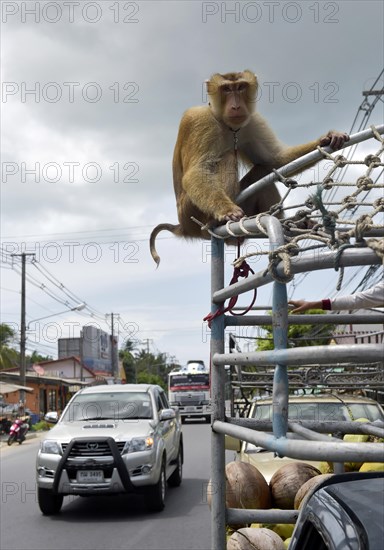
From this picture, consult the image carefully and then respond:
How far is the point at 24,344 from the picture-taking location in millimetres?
30875

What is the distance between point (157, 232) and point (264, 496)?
2.00 m

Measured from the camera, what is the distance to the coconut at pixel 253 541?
293 cm

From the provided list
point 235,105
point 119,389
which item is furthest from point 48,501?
point 235,105

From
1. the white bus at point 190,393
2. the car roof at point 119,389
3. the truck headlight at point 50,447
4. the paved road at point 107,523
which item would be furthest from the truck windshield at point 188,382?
the truck headlight at point 50,447

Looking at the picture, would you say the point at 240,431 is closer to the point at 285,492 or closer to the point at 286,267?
the point at 286,267

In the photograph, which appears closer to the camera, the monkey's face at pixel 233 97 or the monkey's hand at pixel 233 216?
the monkey's hand at pixel 233 216

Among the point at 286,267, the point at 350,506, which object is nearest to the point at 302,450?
the point at 350,506

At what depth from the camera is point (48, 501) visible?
875 cm

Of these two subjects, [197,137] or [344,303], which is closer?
[344,303]

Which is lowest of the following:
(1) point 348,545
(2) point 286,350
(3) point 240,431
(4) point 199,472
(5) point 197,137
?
(4) point 199,472

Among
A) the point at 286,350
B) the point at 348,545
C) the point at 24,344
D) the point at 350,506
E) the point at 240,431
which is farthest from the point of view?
the point at 24,344

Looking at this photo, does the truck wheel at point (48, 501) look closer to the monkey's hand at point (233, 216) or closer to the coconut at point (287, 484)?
the coconut at point (287, 484)

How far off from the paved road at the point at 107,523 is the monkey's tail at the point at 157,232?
12.0 ft

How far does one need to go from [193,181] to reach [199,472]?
9518 millimetres
